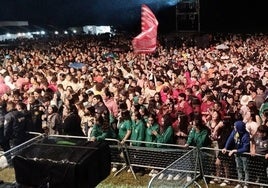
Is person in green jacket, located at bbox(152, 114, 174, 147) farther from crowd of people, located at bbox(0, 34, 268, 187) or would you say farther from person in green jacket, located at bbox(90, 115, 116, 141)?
person in green jacket, located at bbox(90, 115, 116, 141)

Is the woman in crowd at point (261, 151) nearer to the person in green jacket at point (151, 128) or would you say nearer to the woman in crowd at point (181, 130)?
the woman in crowd at point (181, 130)

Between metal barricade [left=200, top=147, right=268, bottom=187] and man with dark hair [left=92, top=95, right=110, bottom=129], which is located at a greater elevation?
man with dark hair [left=92, top=95, right=110, bottom=129]

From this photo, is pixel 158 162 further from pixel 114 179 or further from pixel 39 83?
pixel 39 83

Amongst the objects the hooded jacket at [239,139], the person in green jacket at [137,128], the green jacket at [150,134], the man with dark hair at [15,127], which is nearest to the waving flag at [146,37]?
the person in green jacket at [137,128]

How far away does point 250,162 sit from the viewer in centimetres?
728

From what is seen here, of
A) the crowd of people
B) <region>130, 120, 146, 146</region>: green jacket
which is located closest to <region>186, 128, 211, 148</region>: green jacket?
the crowd of people

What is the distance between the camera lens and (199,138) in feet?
25.2

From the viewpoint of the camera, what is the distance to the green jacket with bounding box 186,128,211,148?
767 centimetres

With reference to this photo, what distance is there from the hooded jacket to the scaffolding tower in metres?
27.9

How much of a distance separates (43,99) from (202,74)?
5.78m

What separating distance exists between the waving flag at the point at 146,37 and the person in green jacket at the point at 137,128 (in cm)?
390

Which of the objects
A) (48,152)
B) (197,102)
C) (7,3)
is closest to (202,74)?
(197,102)

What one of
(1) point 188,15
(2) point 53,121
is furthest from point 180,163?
(1) point 188,15

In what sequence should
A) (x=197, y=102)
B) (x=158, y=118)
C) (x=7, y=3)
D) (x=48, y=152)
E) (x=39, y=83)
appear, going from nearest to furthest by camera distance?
(x=48, y=152) < (x=158, y=118) < (x=197, y=102) < (x=39, y=83) < (x=7, y=3)
